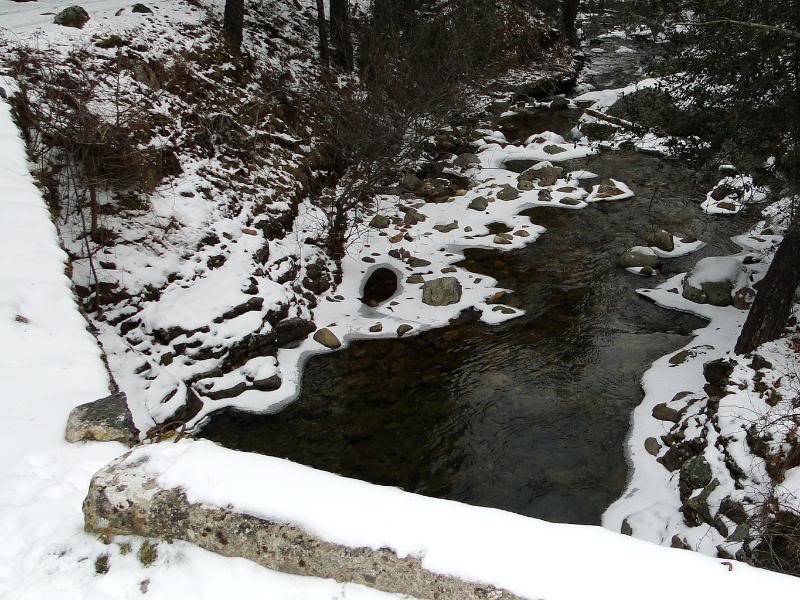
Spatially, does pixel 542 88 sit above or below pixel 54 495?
above

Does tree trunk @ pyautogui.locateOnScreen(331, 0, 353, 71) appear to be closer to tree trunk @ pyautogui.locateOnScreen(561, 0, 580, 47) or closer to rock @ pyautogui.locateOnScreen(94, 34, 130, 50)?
rock @ pyautogui.locateOnScreen(94, 34, 130, 50)

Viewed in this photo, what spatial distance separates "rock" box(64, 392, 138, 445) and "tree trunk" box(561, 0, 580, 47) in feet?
76.9

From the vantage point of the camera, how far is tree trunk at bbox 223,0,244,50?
13.0 meters

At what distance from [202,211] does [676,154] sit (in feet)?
24.1

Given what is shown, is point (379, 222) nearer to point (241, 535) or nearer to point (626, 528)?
point (626, 528)

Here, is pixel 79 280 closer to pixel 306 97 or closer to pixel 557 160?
pixel 306 97

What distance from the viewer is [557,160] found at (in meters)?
14.6

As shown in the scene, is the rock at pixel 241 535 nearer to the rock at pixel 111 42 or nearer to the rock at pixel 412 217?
the rock at pixel 412 217

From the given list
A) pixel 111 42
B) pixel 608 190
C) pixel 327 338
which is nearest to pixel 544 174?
pixel 608 190

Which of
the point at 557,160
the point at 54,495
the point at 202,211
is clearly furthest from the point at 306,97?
the point at 54,495

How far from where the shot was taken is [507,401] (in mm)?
7465

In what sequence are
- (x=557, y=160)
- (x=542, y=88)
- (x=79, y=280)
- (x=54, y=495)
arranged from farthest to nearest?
(x=542, y=88)
(x=557, y=160)
(x=79, y=280)
(x=54, y=495)

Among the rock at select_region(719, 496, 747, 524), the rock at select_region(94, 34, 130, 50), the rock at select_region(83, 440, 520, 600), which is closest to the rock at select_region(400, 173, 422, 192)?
the rock at select_region(94, 34, 130, 50)

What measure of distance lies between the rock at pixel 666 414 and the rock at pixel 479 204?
6.62 meters
